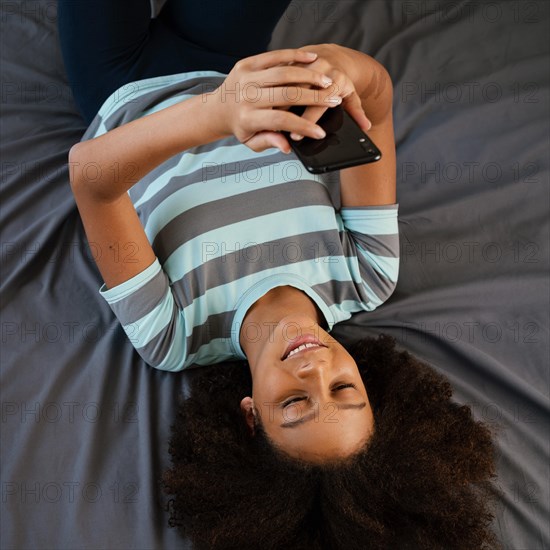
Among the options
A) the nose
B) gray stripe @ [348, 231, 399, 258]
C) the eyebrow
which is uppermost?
the nose

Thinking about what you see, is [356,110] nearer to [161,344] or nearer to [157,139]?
[157,139]

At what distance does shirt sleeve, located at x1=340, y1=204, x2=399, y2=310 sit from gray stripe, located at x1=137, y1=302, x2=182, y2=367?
1.07 ft

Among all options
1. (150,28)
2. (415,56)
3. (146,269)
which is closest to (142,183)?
(146,269)

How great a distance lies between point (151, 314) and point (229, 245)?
171 millimetres

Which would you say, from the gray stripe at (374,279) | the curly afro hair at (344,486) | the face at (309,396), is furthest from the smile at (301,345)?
the gray stripe at (374,279)

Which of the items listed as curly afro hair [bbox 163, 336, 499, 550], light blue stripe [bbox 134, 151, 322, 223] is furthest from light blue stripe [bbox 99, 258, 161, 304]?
curly afro hair [bbox 163, 336, 499, 550]

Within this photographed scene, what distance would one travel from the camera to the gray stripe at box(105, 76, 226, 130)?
1.19 metres

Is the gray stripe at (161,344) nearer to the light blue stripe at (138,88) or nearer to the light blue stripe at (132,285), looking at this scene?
the light blue stripe at (132,285)

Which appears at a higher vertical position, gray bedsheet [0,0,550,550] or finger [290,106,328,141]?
finger [290,106,328,141]

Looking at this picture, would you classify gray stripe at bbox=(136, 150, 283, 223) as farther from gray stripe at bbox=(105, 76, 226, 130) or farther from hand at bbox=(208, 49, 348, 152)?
hand at bbox=(208, 49, 348, 152)

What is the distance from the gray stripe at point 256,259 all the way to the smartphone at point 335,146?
301mm

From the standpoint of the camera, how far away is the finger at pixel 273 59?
897mm

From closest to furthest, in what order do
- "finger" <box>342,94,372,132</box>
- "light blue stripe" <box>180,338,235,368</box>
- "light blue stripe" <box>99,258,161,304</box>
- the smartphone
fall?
the smartphone, "finger" <box>342,94,372,132</box>, "light blue stripe" <box>99,258,161,304</box>, "light blue stripe" <box>180,338,235,368</box>

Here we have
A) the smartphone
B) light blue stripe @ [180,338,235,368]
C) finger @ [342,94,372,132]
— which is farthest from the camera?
light blue stripe @ [180,338,235,368]
